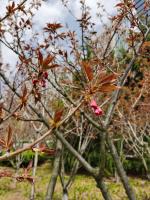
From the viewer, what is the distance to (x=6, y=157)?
49.1 inches

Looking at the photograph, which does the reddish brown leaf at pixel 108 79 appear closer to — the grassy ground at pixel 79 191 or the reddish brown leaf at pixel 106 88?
the reddish brown leaf at pixel 106 88

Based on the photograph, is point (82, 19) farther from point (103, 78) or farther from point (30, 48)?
point (103, 78)

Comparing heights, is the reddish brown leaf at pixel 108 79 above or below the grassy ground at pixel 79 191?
above

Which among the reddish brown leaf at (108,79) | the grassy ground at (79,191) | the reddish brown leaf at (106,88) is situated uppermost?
the reddish brown leaf at (108,79)

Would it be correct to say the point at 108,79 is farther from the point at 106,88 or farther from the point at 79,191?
the point at 79,191

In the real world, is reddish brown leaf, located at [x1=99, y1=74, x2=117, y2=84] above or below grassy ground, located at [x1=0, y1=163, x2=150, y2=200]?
above

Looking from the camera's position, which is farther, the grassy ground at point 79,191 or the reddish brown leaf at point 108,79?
the grassy ground at point 79,191

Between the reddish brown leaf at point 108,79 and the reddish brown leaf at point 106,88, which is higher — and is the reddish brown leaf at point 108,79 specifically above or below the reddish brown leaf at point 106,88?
above

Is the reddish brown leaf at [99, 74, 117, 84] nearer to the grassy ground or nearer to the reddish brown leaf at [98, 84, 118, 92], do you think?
the reddish brown leaf at [98, 84, 118, 92]

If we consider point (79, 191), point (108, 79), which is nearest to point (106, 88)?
point (108, 79)

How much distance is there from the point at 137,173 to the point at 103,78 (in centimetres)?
2186

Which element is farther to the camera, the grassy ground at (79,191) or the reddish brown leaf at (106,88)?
the grassy ground at (79,191)

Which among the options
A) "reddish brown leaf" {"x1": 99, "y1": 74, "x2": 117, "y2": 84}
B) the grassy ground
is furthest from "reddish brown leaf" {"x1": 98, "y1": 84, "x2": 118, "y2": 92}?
the grassy ground

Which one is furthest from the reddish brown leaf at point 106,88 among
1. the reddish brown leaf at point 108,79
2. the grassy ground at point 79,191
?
the grassy ground at point 79,191
